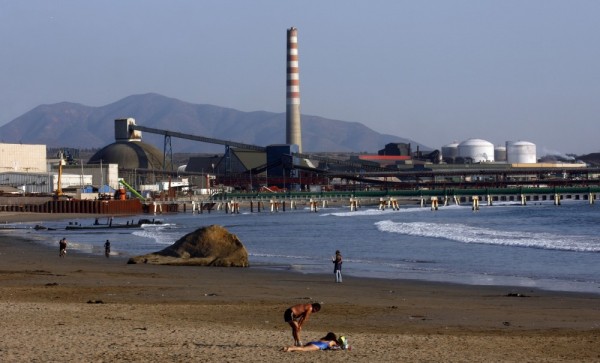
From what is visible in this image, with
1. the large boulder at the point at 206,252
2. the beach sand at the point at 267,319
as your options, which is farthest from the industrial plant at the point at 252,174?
the beach sand at the point at 267,319

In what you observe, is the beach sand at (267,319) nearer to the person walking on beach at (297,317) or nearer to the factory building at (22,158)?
the person walking on beach at (297,317)

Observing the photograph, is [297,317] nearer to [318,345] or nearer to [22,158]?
[318,345]

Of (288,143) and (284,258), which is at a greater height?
(288,143)

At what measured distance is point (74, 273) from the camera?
97.4 feet

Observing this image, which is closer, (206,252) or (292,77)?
(206,252)

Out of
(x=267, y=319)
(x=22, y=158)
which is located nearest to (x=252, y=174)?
(x=22, y=158)

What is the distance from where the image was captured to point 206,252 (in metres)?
33.3

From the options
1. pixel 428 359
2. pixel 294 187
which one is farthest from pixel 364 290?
pixel 294 187

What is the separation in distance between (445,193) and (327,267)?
281 feet

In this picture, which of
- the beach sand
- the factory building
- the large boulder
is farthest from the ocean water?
the factory building

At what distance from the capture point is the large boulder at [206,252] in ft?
108

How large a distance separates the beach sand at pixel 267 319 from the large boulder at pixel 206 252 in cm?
292

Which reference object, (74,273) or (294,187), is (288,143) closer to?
(294,187)

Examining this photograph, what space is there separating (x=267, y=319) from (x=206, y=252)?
15.2 metres
